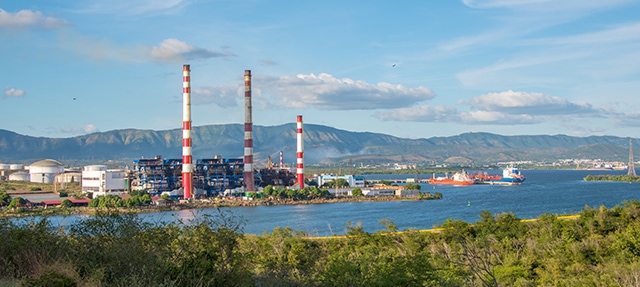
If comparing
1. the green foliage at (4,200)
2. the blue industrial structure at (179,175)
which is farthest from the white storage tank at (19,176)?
the green foliage at (4,200)

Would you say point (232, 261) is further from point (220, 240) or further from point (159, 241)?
point (159, 241)

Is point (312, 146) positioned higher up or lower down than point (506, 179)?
higher up

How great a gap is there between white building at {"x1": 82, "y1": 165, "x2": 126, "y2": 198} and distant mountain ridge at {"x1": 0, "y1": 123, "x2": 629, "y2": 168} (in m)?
70.4

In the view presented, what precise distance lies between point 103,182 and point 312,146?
333 ft

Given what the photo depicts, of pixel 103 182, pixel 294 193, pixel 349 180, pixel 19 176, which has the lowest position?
pixel 294 193

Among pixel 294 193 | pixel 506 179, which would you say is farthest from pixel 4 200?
pixel 506 179

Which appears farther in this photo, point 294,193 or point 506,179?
point 506,179

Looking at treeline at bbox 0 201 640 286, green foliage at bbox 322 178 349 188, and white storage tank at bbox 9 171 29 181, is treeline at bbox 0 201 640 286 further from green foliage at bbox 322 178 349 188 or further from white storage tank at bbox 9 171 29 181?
white storage tank at bbox 9 171 29 181

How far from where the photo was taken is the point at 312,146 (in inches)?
5020

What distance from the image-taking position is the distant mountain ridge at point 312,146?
110812 millimetres

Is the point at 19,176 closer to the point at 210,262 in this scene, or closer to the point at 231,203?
the point at 231,203

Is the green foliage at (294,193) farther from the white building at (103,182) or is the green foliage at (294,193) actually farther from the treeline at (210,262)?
the treeline at (210,262)

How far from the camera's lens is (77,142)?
126 m

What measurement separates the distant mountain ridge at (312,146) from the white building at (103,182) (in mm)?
70420
